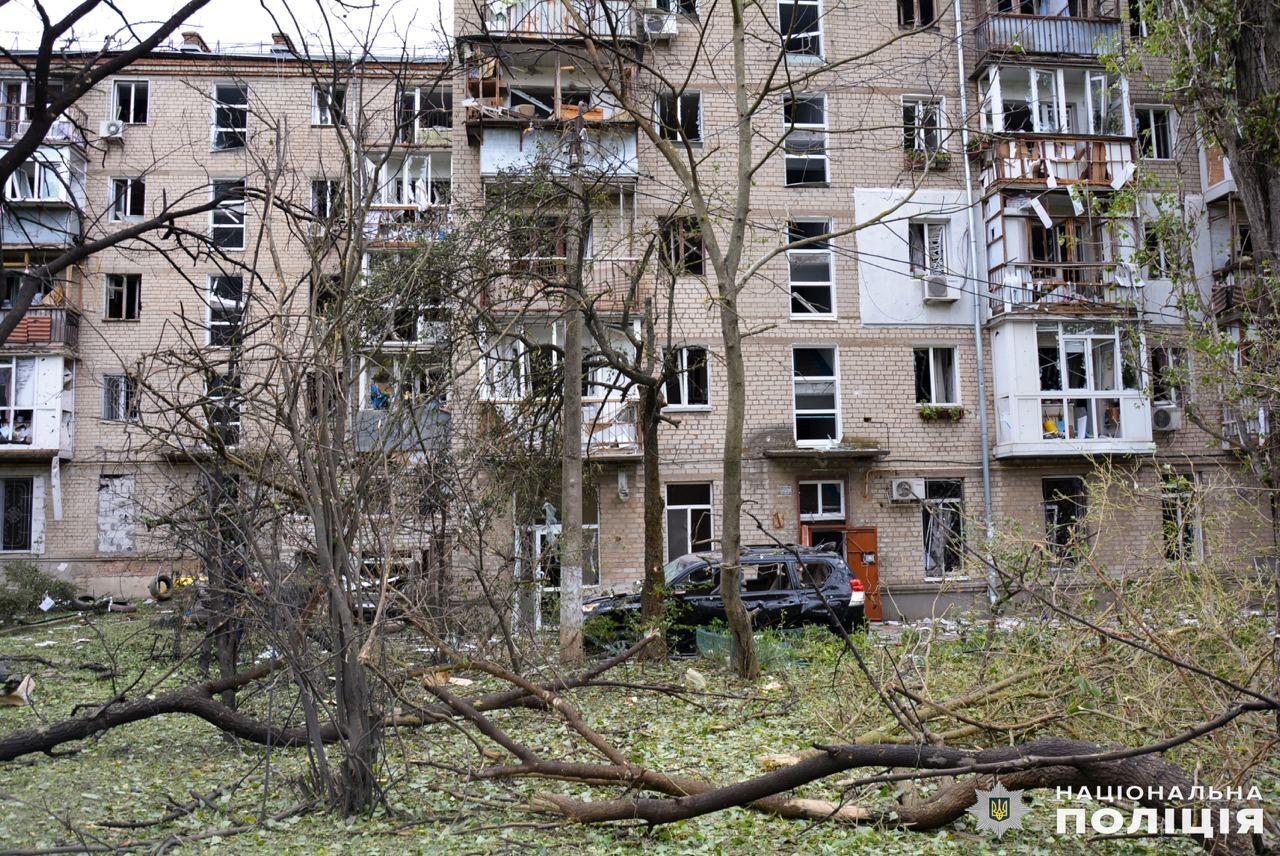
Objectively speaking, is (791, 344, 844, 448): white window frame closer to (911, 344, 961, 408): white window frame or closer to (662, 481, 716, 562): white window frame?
(911, 344, 961, 408): white window frame

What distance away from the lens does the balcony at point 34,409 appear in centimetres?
2469

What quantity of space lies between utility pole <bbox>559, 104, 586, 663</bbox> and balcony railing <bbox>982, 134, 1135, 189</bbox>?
12534 millimetres

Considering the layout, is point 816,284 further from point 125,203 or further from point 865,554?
point 125,203

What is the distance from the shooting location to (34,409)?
24.8 meters

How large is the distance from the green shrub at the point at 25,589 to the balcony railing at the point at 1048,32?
2519cm

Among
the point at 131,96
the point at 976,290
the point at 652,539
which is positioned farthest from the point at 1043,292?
the point at 131,96

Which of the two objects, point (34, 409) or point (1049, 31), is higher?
point (1049, 31)

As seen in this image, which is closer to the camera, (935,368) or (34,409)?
(935,368)

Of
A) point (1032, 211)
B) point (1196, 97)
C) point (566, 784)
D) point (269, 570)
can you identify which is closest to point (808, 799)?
point (566, 784)

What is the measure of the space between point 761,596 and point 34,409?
66.4ft

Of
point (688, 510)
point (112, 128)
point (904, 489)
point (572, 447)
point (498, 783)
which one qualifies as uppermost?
point (112, 128)

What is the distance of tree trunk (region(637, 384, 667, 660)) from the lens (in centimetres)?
1323

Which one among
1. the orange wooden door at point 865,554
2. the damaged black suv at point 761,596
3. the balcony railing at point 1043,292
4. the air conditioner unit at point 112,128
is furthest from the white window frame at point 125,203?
the balcony railing at point 1043,292

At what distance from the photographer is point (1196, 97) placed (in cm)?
1153
